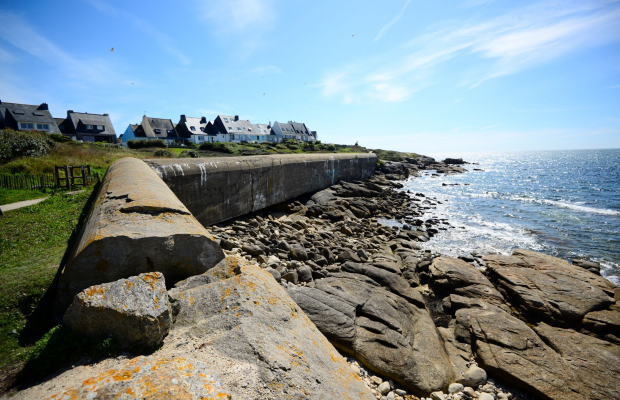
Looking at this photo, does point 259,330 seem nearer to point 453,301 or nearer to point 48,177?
point 453,301

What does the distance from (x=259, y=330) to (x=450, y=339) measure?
5.09m

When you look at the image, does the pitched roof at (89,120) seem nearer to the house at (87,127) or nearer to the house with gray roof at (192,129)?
the house at (87,127)

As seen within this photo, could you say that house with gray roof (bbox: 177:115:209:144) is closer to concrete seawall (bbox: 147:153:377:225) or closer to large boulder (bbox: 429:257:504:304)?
concrete seawall (bbox: 147:153:377:225)

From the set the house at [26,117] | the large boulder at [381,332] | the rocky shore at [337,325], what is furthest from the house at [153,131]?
the large boulder at [381,332]

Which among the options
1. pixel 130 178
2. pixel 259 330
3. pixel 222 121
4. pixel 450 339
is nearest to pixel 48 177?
pixel 130 178

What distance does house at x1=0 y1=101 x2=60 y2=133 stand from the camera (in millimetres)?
37688

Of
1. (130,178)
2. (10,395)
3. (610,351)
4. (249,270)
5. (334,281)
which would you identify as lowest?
(610,351)

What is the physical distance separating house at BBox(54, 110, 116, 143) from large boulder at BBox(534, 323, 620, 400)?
56279 mm

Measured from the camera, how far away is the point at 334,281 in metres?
6.07

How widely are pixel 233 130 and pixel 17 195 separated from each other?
4825 centimetres

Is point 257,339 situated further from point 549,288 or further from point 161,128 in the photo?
point 161,128

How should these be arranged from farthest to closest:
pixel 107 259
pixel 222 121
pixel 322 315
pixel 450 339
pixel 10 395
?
pixel 222 121, pixel 450 339, pixel 322 315, pixel 107 259, pixel 10 395

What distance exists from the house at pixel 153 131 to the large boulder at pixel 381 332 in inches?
1957

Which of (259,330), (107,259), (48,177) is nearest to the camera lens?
(259,330)
